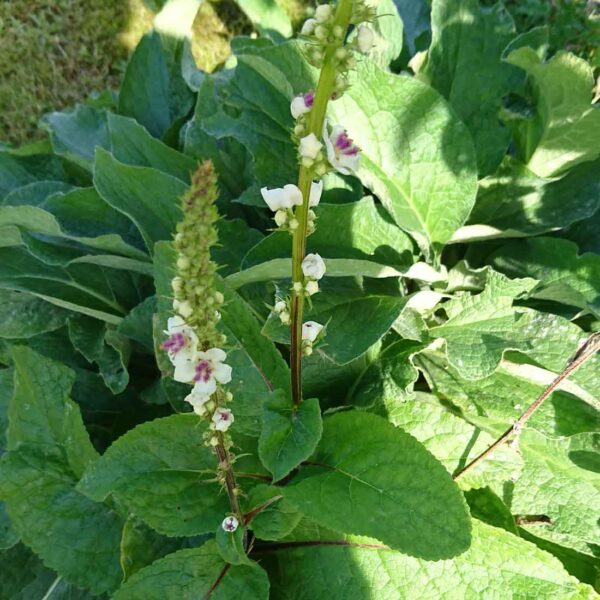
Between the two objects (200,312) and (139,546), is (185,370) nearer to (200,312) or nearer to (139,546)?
(200,312)

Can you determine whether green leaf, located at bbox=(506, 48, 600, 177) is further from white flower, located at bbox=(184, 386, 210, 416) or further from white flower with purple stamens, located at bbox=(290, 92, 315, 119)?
white flower, located at bbox=(184, 386, 210, 416)

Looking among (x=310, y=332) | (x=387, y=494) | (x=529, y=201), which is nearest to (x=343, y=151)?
(x=310, y=332)

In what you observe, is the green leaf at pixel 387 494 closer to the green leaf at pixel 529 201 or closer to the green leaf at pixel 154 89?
the green leaf at pixel 529 201

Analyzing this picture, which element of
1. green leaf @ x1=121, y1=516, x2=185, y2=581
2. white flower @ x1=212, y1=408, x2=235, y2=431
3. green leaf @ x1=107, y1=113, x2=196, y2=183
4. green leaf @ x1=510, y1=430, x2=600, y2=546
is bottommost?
green leaf @ x1=121, y1=516, x2=185, y2=581

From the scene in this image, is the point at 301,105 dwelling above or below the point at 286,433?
above

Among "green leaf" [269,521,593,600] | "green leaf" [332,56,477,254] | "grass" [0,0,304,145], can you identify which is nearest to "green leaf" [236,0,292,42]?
"grass" [0,0,304,145]

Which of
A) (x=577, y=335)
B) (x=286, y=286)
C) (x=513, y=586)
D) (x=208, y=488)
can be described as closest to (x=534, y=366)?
(x=577, y=335)

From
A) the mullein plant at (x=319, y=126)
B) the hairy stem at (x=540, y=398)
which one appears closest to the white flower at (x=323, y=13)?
the mullein plant at (x=319, y=126)
